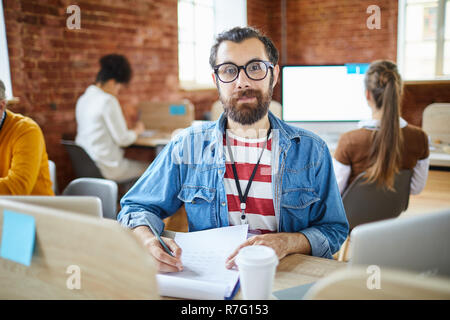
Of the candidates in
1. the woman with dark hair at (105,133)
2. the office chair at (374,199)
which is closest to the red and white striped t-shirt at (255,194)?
the office chair at (374,199)

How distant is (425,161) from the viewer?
2072mm

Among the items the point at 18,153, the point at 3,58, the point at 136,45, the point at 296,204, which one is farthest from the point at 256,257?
the point at 136,45

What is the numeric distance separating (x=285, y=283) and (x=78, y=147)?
2315mm

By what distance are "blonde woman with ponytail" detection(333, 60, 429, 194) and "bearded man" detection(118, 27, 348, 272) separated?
694 millimetres

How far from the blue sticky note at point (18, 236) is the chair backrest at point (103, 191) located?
3.24ft

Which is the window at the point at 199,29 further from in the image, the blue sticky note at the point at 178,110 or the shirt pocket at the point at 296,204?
the shirt pocket at the point at 296,204

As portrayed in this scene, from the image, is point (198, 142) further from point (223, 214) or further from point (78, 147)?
point (78, 147)

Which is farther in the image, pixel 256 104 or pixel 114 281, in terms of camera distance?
pixel 256 104

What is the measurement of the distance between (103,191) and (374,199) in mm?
1292

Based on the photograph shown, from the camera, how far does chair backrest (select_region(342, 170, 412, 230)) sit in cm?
199

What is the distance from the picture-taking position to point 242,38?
1.41m

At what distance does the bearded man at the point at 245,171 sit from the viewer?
1333 mm
